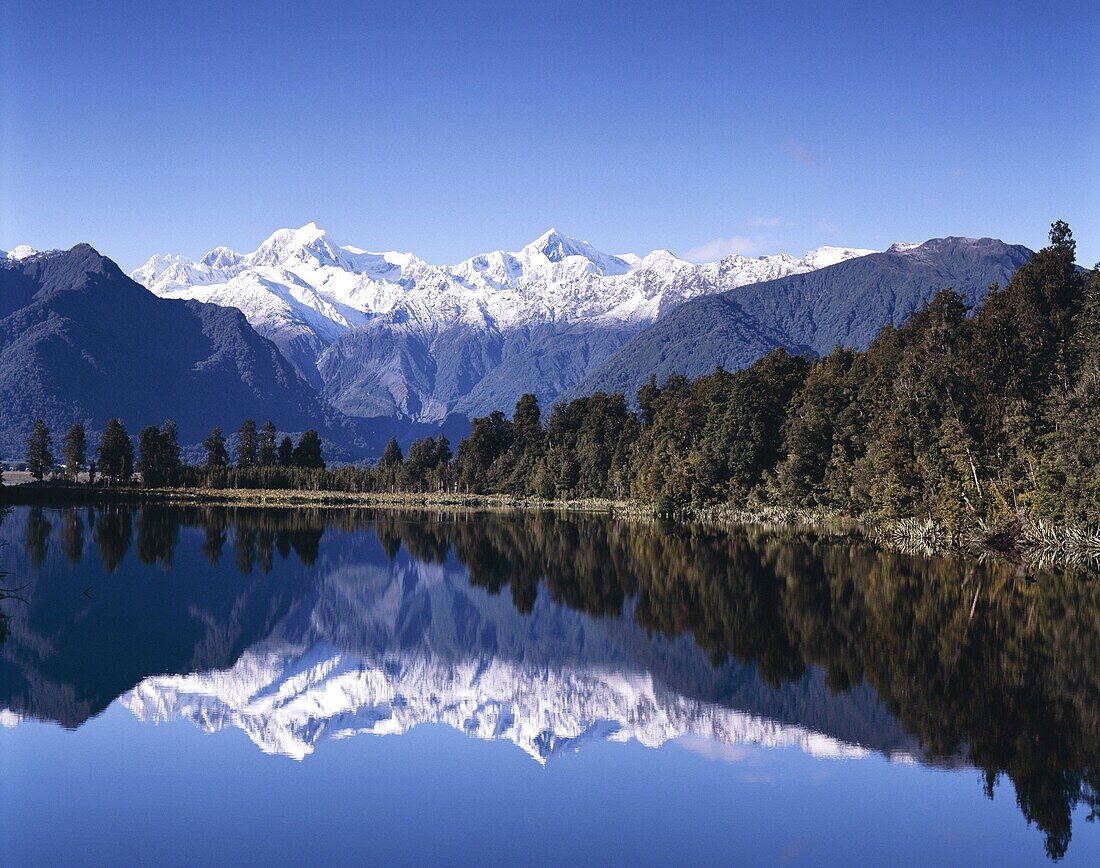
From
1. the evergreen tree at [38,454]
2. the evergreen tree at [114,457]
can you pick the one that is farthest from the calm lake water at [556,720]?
the evergreen tree at [38,454]

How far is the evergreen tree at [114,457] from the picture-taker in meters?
180

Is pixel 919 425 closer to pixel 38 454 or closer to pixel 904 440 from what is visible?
pixel 904 440

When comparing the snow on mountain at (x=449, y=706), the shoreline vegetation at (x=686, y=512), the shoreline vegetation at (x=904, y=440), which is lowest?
the shoreline vegetation at (x=686, y=512)

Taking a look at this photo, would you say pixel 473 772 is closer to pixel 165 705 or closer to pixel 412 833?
pixel 412 833

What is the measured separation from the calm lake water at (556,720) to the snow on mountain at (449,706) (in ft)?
0.45

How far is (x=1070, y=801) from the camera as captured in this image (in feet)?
73.8

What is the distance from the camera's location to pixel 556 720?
99.4 feet

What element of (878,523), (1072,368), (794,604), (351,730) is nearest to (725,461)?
(878,523)

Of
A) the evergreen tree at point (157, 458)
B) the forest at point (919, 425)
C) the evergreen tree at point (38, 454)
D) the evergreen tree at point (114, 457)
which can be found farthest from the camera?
the evergreen tree at point (157, 458)

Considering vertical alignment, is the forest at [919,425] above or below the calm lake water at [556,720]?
above

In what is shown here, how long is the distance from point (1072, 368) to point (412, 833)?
5867cm

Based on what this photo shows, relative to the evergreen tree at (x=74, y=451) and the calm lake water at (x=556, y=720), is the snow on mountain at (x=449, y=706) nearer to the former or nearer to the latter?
the calm lake water at (x=556, y=720)

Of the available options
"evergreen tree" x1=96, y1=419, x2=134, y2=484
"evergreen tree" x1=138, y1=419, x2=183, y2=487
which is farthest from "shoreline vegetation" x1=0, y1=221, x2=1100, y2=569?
"evergreen tree" x1=138, y1=419, x2=183, y2=487

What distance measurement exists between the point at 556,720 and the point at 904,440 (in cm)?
5265
